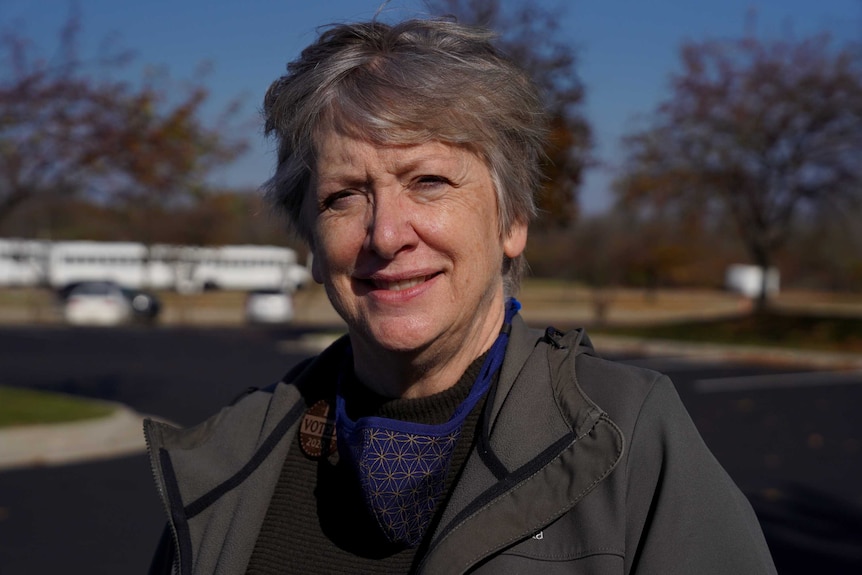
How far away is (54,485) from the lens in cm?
866

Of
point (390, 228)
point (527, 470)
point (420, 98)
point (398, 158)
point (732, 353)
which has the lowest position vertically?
point (732, 353)

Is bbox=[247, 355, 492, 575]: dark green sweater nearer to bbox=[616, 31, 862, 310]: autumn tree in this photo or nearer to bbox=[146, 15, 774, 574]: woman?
bbox=[146, 15, 774, 574]: woman

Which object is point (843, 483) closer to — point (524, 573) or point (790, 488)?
point (790, 488)

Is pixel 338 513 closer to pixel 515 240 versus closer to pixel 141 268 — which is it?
pixel 515 240

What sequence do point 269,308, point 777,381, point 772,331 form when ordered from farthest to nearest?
point 269,308 → point 772,331 → point 777,381

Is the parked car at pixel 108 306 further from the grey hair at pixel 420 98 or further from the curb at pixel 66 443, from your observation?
the grey hair at pixel 420 98

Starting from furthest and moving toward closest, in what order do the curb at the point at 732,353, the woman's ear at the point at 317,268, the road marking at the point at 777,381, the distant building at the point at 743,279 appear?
1. the distant building at the point at 743,279
2. the curb at the point at 732,353
3. the road marking at the point at 777,381
4. the woman's ear at the point at 317,268

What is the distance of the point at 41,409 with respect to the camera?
11.7 meters

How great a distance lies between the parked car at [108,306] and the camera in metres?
35.9

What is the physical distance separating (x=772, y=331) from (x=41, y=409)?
20.9 metres

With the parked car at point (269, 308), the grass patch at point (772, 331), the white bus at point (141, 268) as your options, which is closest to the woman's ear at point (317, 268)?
the grass patch at point (772, 331)

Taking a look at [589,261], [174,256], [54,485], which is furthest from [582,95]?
[174,256]

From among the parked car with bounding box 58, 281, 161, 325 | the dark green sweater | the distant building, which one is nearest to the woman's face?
the dark green sweater

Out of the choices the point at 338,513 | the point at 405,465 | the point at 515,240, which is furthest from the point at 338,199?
the point at 338,513
